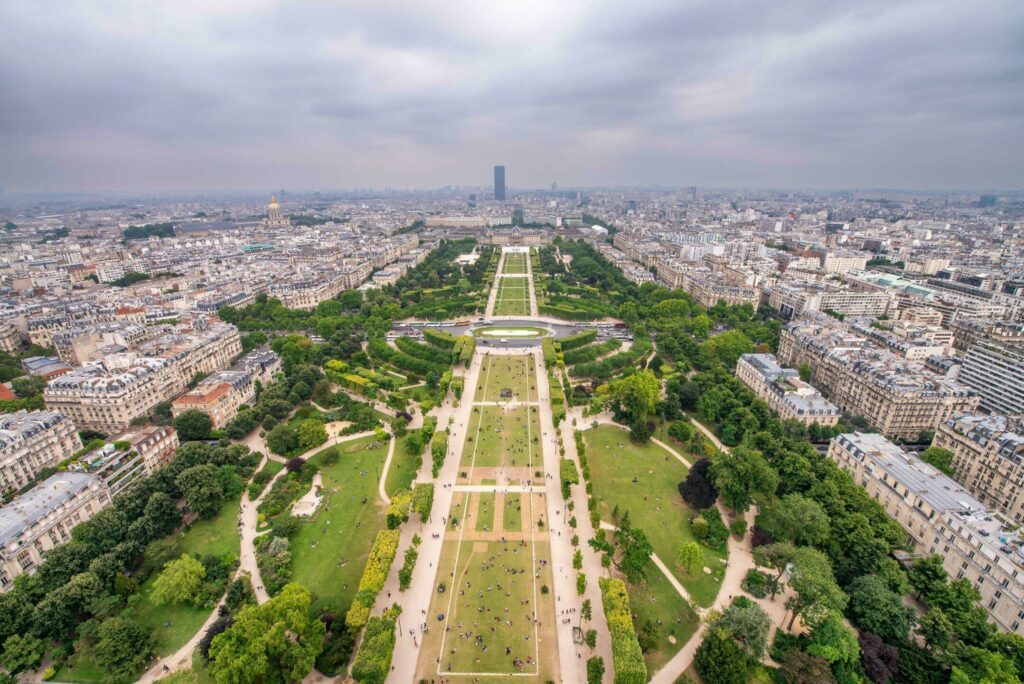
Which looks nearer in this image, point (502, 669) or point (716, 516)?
point (502, 669)

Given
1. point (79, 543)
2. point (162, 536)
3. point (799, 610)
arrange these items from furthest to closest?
point (162, 536), point (79, 543), point (799, 610)

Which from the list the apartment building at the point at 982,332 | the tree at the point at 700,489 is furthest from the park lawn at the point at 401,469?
the apartment building at the point at 982,332

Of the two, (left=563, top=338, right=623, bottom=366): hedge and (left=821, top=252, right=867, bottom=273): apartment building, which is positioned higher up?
(left=821, top=252, right=867, bottom=273): apartment building

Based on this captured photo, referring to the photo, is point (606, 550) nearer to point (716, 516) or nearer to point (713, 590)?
point (713, 590)

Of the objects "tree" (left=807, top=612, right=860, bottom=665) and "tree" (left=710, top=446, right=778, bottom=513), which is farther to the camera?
"tree" (left=710, top=446, right=778, bottom=513)

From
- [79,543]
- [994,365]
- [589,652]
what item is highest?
[994,365]

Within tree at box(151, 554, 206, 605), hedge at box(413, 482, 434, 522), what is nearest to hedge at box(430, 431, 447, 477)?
hedge at box(413, 482, 434, 522)

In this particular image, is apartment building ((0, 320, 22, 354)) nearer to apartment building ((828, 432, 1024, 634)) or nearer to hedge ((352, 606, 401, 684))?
hedge ((352, 606, 401, 684))

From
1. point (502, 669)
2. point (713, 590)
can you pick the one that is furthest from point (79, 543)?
point (713, 590)
